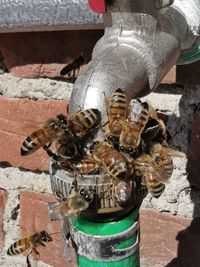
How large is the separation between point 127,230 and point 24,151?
0.43 feet

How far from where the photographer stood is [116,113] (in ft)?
1.84

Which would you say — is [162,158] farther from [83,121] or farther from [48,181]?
[48,181]

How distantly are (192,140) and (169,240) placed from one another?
0.15 meters

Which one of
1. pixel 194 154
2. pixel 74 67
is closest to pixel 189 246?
pixel 194 154

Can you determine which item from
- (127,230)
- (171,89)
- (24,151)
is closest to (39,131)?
(24,151)

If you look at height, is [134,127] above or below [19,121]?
above

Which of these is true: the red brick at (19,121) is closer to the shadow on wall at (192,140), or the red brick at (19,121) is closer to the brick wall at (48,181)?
the brick wall at (48,181)

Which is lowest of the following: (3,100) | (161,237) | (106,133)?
(161,237)

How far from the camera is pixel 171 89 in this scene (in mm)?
806

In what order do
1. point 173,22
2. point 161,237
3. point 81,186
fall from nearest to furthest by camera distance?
point 81,186
point 173,22
point 161,237

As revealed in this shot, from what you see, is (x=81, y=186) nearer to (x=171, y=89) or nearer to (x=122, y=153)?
(x=122, y=153)

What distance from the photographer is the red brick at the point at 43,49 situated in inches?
32.9

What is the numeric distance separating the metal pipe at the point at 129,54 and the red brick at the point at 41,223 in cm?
38

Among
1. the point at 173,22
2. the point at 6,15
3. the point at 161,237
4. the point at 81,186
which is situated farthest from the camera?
the point at 161,237
